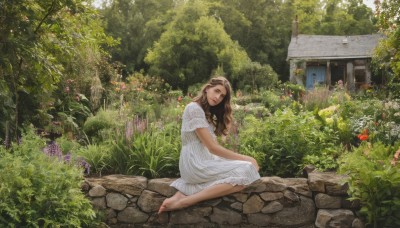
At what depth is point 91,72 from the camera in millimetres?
10859

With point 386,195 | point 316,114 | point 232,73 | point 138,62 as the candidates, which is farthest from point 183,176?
point 138,62

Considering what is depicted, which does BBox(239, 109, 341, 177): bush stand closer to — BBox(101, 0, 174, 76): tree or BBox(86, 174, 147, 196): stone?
BBox(86, 174, 147, 196): stone

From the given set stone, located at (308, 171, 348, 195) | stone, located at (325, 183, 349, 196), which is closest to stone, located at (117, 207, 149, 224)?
stone, located at (308, 171, 348, 195)

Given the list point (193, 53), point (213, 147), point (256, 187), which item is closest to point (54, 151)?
point (213, 147)

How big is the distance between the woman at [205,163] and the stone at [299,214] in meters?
0.50

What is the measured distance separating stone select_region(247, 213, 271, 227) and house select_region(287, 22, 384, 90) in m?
20.1

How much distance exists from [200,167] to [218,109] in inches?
26.3

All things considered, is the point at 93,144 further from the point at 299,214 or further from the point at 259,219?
the point at 299,214

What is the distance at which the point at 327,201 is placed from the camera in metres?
4.47

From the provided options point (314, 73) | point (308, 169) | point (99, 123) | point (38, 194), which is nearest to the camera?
point (38, 194)

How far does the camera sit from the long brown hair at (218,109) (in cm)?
459

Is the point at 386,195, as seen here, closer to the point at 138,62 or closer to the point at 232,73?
the point at 232,73

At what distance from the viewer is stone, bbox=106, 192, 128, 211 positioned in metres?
4.68

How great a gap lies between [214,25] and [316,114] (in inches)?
526
